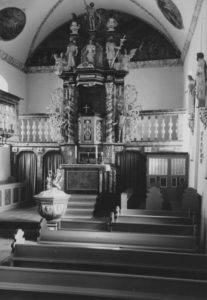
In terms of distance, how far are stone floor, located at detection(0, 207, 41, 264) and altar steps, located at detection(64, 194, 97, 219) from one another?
2.64 ft

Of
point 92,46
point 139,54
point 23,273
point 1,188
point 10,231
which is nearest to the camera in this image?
point 23,273

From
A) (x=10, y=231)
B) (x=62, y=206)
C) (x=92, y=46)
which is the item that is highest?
(x=92, y=46)

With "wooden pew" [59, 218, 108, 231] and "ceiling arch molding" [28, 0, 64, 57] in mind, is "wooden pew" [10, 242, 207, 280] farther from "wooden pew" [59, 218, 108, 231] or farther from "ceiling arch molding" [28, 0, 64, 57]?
"ceiling arch molding" [28, 0, 64, 57]

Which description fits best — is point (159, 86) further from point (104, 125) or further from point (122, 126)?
point (104, 125)

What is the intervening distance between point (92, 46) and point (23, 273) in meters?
8.33

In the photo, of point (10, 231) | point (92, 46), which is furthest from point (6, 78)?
point (10, 231)

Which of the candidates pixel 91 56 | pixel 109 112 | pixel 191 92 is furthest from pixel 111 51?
pixel 191 92

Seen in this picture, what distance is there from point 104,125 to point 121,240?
5890 mm

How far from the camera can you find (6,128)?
10719 millimetres

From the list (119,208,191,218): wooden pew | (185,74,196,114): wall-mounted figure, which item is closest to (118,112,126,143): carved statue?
(185,74,196,114): wall-mounted figure

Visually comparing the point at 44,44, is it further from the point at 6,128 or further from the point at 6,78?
the point at 6,128

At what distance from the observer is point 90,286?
3271 mm

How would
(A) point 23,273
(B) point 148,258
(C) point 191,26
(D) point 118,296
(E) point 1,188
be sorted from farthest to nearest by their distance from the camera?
1. (E) point 1,188
2. (C) point 191,26
3. (B) point 148,258
4. (A) point 23,273
5. (D) point 118,296

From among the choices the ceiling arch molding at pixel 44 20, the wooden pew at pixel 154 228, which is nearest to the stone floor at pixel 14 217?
the wooden pew at pixel 154 228
